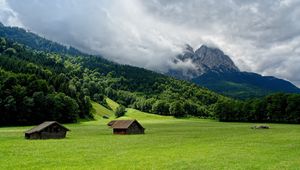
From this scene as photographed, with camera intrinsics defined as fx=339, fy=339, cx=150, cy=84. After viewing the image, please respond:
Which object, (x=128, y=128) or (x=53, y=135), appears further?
(x=128, y=128)

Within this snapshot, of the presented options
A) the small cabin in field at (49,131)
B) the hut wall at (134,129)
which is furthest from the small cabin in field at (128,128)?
the small cabin in field at (49,131)

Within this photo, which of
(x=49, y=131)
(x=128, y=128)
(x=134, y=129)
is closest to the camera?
(x=49, y=131)

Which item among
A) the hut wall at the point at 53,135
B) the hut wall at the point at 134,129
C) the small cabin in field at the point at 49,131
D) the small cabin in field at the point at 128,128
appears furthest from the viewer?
the hut wall at the point at 134,129

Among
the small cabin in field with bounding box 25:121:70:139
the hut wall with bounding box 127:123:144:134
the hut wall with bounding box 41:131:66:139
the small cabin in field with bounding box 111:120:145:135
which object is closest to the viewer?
the small cabin in field with bounding box 25:121:70:139

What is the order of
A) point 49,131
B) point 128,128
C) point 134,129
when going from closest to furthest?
point 49,131
point 128,128
point 134,129

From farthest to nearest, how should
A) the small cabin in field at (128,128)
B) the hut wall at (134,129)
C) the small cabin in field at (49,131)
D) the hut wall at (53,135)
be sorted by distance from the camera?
the hut wall at (134,129)
the small cabin in field at (128,128)
the hut wall at (53,135)
the small cabin in field at (49,131)

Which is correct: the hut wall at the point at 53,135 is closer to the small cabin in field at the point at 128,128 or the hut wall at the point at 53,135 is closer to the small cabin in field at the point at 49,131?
the small cabin in field at the point at 49,131

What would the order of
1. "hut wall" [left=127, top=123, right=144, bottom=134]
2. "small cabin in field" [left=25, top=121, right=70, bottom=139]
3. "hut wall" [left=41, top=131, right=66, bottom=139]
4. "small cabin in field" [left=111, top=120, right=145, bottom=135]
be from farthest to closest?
"hut wall" [left=127, top=123, right=144, bottom=134] → "small cabin in field" [left=111, top=120, right=145, bottom=135] → "hut wall" [left=41, top=131, right=66, bottom=139] → "small cabin in field" [left=25, top=121, right=70, bottom=139]

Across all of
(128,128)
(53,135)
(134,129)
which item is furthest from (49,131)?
(134,129)

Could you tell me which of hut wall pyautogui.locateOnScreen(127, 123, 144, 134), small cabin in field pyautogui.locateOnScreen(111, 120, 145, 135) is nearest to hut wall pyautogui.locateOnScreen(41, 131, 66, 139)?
small cabin in field pyautogui.locateOnScreen(111, 120, 145, 135)

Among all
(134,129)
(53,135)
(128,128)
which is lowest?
(53,135)

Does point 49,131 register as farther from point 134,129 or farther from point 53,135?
point 134,129

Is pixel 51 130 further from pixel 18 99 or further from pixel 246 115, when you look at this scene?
pixel 246 115

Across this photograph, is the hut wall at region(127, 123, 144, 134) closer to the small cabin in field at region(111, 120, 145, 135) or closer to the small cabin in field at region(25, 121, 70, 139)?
the small cabin in field at region(111, 120, 145, 135)
